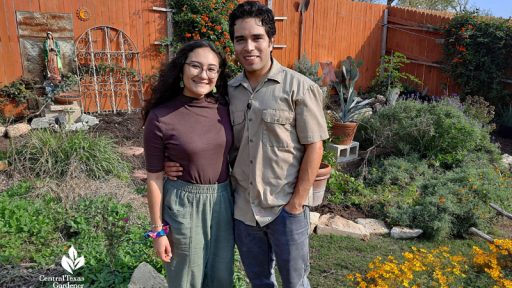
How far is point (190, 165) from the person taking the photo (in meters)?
1.85

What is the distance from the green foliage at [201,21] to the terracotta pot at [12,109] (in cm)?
279

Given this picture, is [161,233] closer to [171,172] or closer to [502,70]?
[171,172]

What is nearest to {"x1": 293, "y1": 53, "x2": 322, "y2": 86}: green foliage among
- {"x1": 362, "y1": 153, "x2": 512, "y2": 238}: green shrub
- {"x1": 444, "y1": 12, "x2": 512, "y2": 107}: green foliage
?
{"x1": 444, "y1": 12, "x2": 512, "y2": 107}: green foliage

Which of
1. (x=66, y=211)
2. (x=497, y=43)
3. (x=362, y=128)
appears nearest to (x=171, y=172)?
(x=66, y=211)

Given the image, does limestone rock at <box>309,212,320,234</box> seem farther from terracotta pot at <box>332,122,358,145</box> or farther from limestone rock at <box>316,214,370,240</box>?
terracotta pot at <box>332,122,358,145</box>

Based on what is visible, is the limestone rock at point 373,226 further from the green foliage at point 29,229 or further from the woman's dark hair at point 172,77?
the green foliage at point 29,229

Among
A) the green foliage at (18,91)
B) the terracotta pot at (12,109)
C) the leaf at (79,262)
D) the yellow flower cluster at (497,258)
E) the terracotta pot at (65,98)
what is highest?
the green foliage at (18,91)

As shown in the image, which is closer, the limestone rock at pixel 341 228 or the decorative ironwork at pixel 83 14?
the limestone rock at pixel 341 228

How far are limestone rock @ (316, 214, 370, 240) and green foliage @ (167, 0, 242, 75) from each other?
4.23m

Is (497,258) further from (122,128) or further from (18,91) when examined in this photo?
(18,91)

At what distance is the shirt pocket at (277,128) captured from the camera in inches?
71.4

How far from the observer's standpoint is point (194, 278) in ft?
6.41

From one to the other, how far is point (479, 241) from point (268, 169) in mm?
2877

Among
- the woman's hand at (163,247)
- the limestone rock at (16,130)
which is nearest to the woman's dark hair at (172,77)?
the woman's hand at (163,247)
